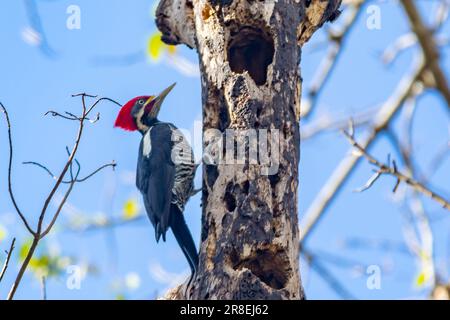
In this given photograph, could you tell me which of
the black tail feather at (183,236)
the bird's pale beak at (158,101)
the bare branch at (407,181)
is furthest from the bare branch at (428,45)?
the bird's pale beak at (158,101)

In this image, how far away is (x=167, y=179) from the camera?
473cm

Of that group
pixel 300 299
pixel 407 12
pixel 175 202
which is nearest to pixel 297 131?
pixel 300 299

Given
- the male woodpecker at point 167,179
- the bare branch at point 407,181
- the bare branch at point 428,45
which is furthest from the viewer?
the male woodpecker at point 167,179

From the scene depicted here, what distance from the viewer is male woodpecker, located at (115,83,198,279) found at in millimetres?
4508

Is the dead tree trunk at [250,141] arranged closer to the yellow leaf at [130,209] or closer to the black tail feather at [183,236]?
the black tail feather at [183,236]

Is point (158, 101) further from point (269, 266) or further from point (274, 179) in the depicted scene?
point (269, 266)

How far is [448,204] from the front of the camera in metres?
3.14

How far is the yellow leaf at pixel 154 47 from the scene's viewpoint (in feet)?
18.9

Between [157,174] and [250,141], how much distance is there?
1111 millimetres

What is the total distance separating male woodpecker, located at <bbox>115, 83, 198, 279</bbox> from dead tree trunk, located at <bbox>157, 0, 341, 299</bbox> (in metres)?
0.69

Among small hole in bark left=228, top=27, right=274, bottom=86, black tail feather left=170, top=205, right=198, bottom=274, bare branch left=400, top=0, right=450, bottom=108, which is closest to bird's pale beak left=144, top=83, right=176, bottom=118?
black tail feather left=170, top=205, right=198, bottom=274

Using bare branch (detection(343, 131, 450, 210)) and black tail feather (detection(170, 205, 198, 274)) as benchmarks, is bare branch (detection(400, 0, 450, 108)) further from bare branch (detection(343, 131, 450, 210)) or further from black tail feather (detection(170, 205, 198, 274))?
black tail feather (detection(170, 205, 198, 274))

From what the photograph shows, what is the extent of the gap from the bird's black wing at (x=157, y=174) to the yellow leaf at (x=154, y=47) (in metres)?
0.75

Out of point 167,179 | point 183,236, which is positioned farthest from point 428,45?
point 167,179
